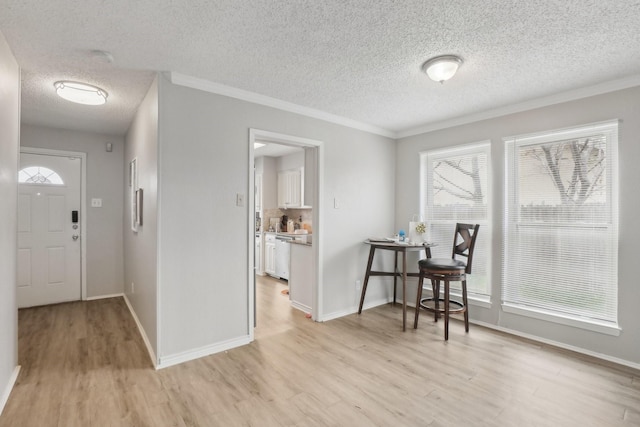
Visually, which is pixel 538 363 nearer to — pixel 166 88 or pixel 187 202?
pixel 187 202

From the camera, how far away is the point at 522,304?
3225 mm

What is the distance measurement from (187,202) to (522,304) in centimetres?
341

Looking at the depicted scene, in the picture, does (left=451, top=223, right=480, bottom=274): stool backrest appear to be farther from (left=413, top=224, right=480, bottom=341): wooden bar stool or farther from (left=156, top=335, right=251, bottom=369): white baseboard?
(left=156, top=335, right=251, bottom=369): white baseboard

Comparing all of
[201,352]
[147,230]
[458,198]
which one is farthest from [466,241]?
[147,230]

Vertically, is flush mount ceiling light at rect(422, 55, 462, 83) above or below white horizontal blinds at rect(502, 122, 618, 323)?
above

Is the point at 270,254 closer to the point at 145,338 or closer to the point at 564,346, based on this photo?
the point at 145,338

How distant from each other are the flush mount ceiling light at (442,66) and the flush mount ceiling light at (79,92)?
2893 millimetres

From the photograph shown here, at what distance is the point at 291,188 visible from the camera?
6.14 meters

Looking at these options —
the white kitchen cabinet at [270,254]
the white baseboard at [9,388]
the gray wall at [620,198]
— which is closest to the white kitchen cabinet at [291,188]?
the white kitchen cabinet at [270,254]

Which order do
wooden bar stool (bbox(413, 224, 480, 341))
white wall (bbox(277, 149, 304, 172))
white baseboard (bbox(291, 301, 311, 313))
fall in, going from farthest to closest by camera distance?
white wall (bbox(277, 149, 304, 172)), white baseboard (bbox(291, 301, 311, 313)), wooden bar stool (bbox(413, 224, 480, 341))

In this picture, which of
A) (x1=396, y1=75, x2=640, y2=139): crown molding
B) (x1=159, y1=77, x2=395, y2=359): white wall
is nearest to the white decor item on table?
(x1=396, y1=75, x2=640, y2=139): crown molding

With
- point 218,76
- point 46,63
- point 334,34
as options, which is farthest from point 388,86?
point 46,63

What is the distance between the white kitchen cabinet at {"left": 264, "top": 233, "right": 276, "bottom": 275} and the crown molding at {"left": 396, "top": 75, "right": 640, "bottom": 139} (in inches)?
127

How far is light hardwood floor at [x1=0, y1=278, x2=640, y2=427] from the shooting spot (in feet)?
6.32
